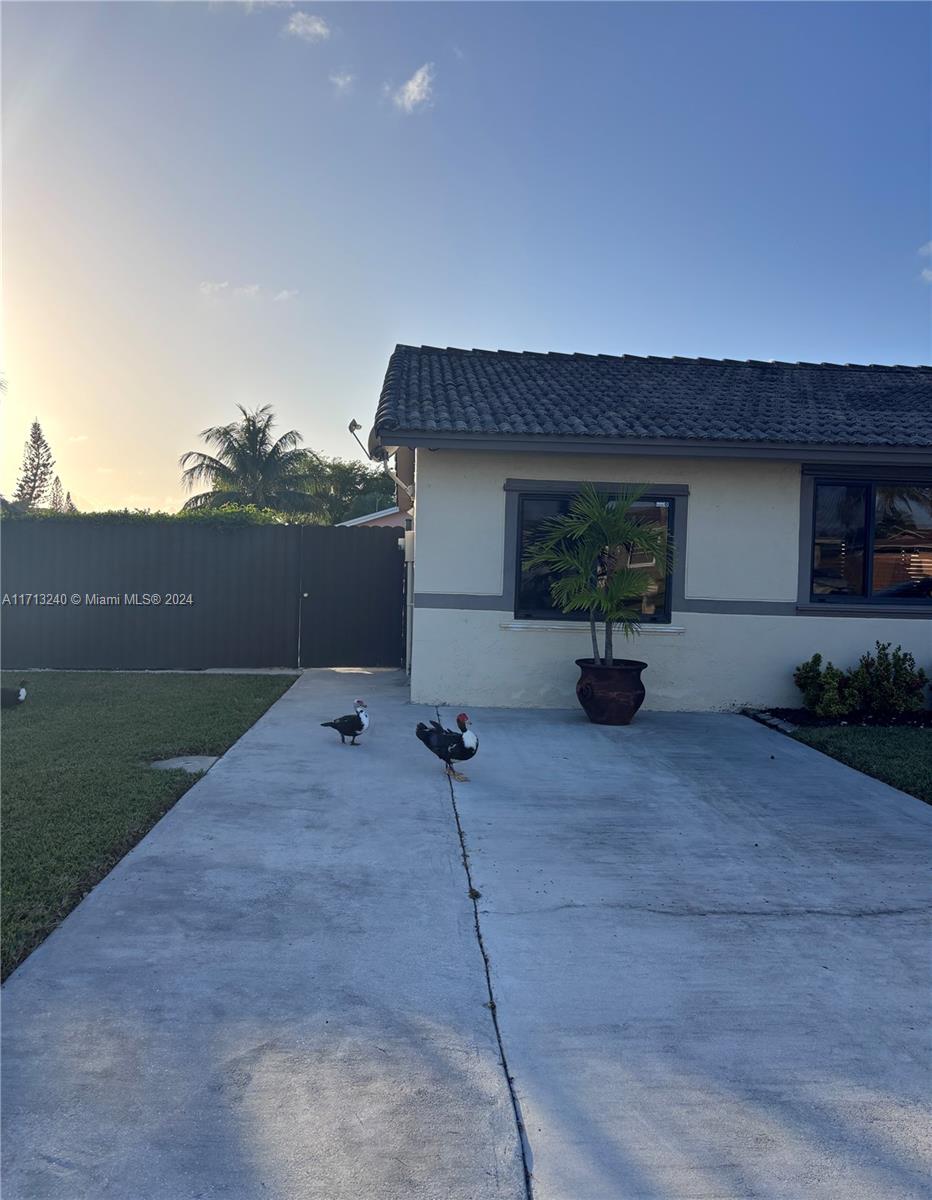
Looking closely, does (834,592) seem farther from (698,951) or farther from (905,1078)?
(905,1078)

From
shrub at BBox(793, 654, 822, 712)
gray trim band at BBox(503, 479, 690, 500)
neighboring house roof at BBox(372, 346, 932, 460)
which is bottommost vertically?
shrub at BBox(793, 654, 822, 712)

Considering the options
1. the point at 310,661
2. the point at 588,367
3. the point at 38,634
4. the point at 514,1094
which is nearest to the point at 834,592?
the point at 588,367

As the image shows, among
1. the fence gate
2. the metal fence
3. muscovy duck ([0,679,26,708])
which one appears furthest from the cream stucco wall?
muscovy duck ([0,679,26,708])

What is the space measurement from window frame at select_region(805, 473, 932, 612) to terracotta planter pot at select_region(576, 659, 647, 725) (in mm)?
2642

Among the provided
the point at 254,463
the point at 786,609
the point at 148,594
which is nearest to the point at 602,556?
the point at 786,609

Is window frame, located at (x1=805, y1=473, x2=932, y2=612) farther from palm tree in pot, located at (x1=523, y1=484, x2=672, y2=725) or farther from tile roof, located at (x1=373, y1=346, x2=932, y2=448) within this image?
palm tree in pot, located at (x1=523, y1=484, x2=672, y2=725)

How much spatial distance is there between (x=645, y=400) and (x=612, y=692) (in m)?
4.03

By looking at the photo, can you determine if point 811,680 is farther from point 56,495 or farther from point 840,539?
point 56,495

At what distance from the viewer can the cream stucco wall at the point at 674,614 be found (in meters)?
9.84

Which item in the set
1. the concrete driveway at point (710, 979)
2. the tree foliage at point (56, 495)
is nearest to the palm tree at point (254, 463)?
the tree foliage at point (56, 495)

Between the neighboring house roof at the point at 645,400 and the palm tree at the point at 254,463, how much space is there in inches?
900

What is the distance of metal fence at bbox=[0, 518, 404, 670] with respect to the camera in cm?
1250

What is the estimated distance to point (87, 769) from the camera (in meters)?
6.47

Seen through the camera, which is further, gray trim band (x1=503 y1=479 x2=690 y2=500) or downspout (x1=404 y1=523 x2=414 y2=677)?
downspout (x1=404 y1=523 x2=414 y2=677)
